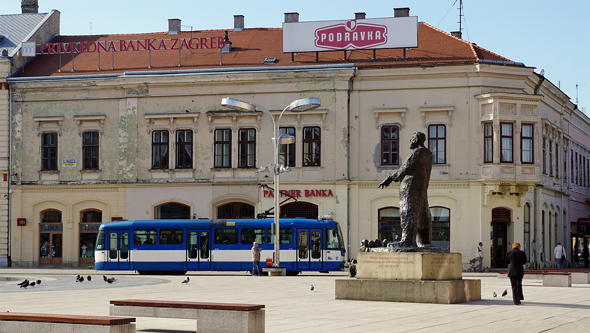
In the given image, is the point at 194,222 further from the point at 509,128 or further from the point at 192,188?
the point at 509,128

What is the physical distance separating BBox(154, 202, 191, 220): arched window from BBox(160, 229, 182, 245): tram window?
664cm

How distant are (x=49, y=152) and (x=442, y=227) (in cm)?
2120

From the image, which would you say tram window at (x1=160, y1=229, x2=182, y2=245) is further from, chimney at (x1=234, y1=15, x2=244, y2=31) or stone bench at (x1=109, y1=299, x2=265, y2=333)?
stone bench at (x1=109, y1=299, x2=265, y2=333)

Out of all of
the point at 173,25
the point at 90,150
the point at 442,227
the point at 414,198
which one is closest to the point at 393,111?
the point at 442,227

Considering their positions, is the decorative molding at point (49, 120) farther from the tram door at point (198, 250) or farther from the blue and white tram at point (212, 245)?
the tram door at point (198, 250)

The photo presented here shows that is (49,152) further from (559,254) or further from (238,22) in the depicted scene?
(559,254)

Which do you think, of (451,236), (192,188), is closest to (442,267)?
(451,236)

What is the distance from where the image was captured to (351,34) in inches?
1741

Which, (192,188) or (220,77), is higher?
(220,77)

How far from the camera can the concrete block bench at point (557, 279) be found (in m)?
27.8

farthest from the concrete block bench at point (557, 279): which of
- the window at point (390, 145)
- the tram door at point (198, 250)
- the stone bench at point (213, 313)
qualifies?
the stone bench at point (213, 313)

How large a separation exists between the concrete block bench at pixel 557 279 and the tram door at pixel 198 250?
15.5 meters

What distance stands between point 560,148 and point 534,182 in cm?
911

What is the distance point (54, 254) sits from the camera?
46906 mm
